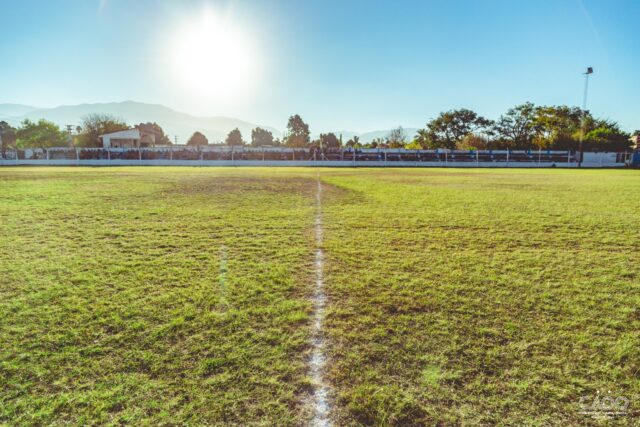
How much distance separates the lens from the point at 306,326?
8.68 feet

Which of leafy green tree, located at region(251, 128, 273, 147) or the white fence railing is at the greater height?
leafy green tree, located at region(251, 128, 273, 147)

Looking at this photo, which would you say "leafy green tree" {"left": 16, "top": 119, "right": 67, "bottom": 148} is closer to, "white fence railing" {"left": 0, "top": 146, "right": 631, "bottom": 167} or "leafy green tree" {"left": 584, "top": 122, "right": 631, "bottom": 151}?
"white fence railing" {"left": 0, "top": 146, "right": 631, "bottom": 167}

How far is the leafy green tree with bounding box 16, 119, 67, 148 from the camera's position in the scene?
221ft

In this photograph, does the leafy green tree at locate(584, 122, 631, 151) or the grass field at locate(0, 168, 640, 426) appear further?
the leafy green tree at locate(584, 122, 631, 151)

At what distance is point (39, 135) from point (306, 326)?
278ft

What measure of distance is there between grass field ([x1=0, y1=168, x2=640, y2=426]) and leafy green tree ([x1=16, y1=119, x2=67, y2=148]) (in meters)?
78.9

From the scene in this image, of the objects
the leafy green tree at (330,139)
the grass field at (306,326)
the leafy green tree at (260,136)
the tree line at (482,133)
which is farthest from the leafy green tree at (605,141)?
the leafy green tree at (260,136)

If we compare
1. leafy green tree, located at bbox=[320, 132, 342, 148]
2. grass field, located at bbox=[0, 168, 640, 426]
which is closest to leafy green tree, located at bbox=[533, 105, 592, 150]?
leafy green tree, located at bbox=[320, 132, 342, 148]

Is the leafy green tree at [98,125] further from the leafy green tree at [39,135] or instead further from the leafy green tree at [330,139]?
the leafy green tree at [330,139]

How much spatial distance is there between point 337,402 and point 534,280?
2.71m

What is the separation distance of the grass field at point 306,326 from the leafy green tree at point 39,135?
7894cm

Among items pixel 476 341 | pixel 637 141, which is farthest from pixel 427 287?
pixel 637 141

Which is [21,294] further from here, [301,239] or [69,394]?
[301,239]

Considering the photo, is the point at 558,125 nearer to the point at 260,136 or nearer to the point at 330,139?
the point at 330,139
